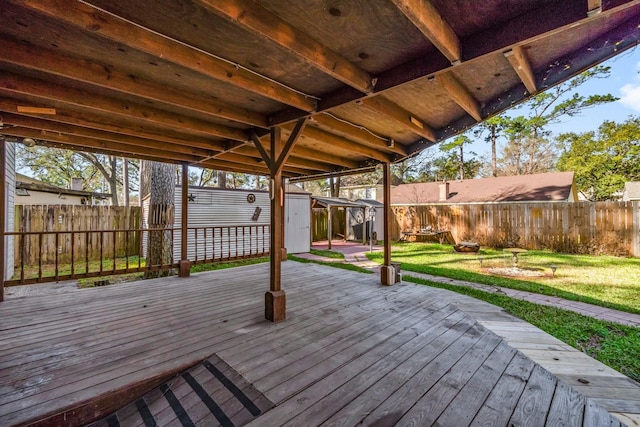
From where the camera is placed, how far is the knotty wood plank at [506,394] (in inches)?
66.1

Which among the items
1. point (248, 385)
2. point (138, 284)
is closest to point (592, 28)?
point (248, 385)

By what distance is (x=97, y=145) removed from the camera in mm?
3939

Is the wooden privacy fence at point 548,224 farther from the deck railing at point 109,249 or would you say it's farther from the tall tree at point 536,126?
the deck railing at point 109,249

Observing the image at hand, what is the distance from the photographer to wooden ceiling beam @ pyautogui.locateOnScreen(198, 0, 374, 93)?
1373 mm

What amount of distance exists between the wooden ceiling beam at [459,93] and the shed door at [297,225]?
681 cm

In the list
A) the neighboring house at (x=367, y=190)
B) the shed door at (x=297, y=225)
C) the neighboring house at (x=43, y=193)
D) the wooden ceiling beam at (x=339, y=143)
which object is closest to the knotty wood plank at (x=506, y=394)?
the wooden ceiling beam at (x=339, y=143)

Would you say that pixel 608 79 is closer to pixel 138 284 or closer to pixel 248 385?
pixel 248 385

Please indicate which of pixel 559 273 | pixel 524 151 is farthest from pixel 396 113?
pixel 524 151

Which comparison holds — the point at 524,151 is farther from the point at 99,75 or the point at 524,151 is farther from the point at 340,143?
the point at 99,75

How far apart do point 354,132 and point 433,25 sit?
6.87 feet

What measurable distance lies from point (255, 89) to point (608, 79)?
54.4 feet

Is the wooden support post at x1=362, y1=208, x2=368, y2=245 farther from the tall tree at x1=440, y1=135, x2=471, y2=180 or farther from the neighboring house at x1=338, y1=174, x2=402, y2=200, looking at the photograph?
the tall tree at x1=440, y1=135, x2=471, y2=180

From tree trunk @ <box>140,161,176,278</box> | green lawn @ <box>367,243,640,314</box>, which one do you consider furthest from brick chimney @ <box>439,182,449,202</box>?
tree trunk @ <box>140,161,176,278</box>

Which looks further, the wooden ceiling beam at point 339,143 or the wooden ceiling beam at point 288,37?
the wooden ceiling beam at point 339,143
